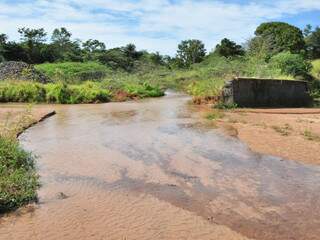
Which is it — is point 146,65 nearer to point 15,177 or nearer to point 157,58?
point 157,58

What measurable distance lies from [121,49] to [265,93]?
34232mm

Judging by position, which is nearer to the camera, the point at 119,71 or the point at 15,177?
the point at 15,177

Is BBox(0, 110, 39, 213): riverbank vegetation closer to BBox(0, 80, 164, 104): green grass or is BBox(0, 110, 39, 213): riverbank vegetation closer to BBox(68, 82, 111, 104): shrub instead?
BBox(0, 80, 164, 104): green grass

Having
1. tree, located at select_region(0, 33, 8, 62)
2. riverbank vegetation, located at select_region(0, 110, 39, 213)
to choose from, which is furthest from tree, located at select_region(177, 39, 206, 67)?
riverbank vegetation, located at select_region(0, 110, 39, 213)

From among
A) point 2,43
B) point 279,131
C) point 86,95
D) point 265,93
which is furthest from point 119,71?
point 279,131

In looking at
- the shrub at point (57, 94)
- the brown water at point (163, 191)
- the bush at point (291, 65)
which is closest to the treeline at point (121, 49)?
the bush at point (291, 65)

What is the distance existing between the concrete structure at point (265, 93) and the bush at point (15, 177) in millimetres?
10570

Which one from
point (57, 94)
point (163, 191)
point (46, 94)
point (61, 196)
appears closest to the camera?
point (61, 196)

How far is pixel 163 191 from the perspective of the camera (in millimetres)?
6645

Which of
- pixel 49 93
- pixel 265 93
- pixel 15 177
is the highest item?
pixel 49 93

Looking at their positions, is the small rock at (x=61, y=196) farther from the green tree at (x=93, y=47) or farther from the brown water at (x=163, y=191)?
the green tree at (x=93, y=47)

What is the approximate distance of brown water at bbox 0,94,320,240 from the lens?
5.26m

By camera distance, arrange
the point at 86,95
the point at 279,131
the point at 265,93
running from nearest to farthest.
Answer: the point at 279,131, the point at 265,93, the point at 86,95

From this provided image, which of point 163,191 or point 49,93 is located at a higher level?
point 49,93
